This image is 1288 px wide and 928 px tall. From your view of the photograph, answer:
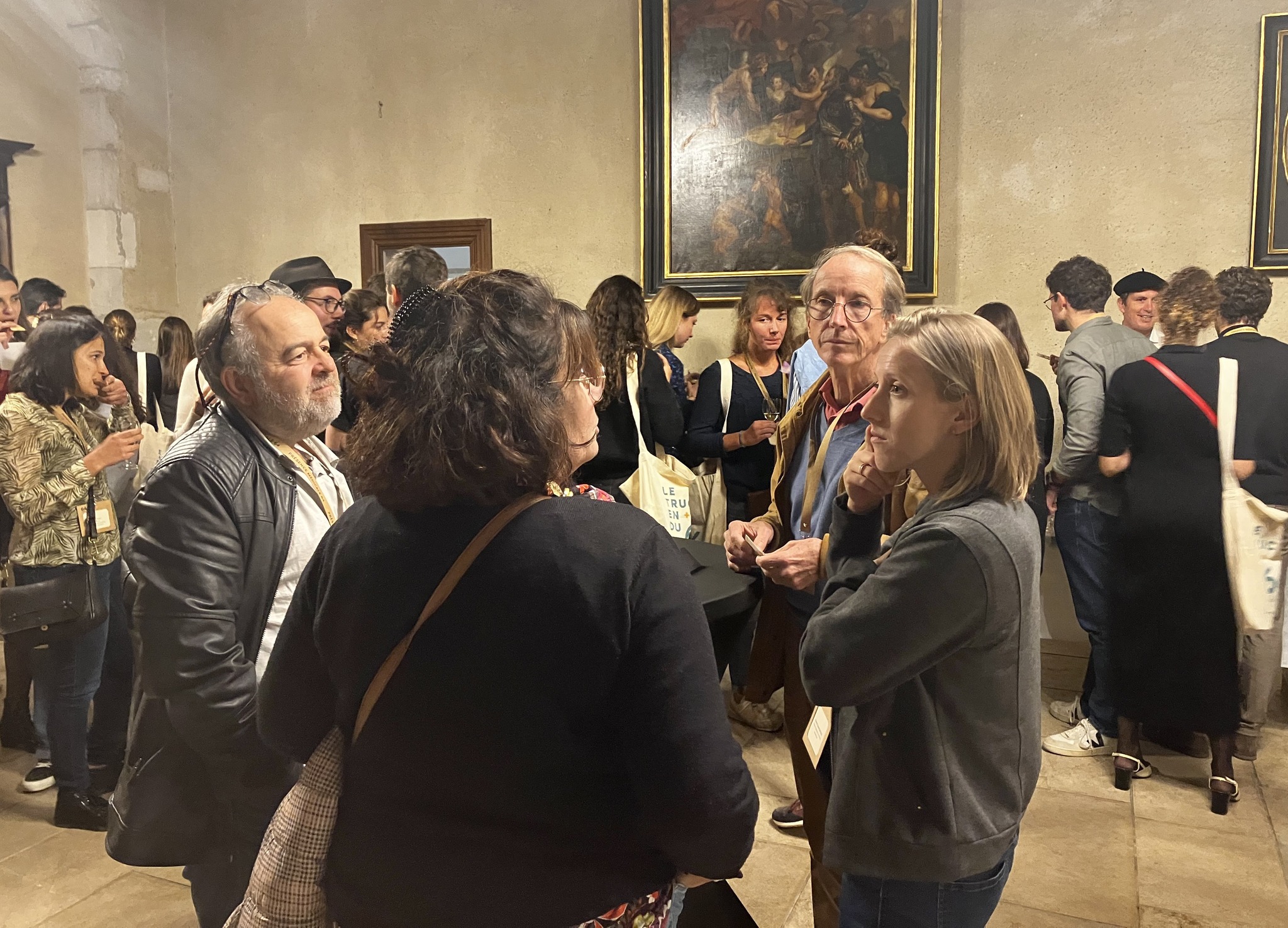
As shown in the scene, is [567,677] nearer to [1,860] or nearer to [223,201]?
[1,860]

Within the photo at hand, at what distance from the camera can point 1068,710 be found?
4.52 m

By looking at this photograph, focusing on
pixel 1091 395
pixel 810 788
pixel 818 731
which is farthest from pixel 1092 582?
pixel 818 731

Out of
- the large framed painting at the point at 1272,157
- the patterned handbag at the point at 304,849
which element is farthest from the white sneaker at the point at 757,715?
the large framed painting at the point at 1272,157

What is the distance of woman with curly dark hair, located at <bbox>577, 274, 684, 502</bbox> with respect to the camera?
3.94 m

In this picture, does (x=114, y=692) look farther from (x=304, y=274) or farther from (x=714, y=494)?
(x=714, y=494)

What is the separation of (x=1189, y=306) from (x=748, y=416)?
1.89 m

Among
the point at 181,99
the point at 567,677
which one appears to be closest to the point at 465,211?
the point at 181,99

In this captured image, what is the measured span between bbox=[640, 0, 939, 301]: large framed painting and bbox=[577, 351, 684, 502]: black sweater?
2.13 metres

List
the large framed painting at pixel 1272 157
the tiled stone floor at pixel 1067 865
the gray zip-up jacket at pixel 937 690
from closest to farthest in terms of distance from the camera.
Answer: the gray zip-up jacket at pixel 937 690, the tiled stone floor at pixel 1067 865, the large framed painting at pixel 1272 157

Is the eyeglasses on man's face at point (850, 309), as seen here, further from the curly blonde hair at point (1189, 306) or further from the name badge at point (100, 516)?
the name badge at point (100, 516)

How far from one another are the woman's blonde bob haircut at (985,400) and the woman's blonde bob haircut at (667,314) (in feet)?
10.5

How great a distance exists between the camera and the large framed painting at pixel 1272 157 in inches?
189

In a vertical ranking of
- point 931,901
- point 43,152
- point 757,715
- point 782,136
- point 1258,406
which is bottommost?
point 757,715

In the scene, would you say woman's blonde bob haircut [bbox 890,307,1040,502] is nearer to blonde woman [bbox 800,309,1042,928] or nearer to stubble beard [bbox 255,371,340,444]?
blonde woman [bbox 800,309,1042,928]
